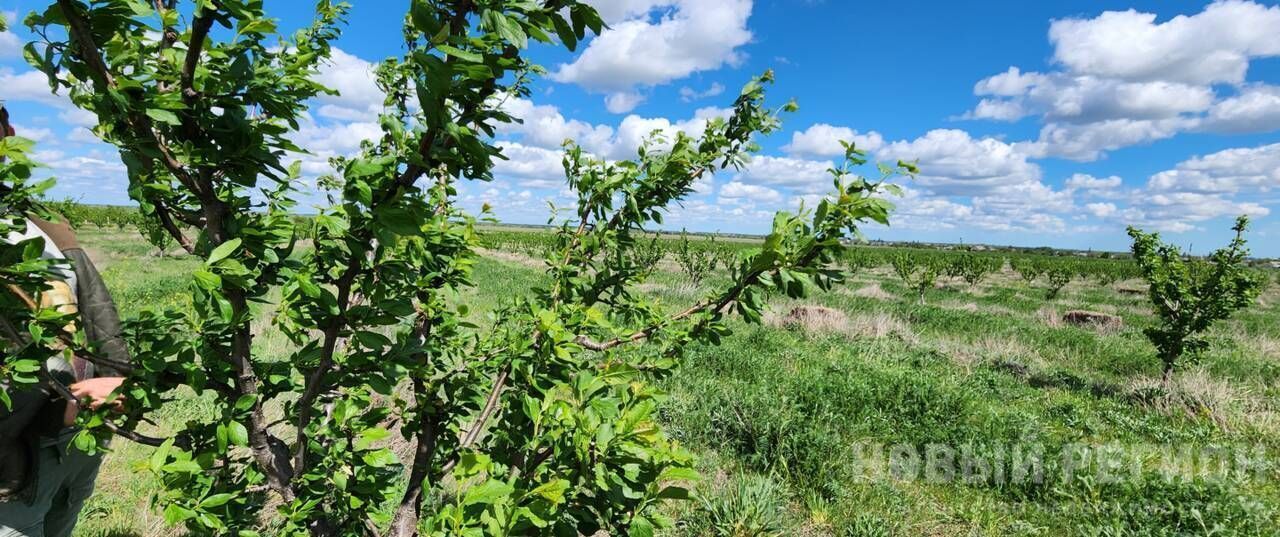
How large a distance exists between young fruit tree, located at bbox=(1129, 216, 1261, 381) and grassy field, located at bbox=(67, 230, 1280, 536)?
616mm

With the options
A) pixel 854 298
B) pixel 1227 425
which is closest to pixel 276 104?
pixel 1227 425

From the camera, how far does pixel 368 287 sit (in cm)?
126

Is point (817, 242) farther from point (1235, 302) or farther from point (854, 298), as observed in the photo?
point (854, 298)

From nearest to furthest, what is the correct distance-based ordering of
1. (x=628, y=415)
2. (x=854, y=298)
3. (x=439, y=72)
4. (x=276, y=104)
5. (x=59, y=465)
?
(x=439, y=72)
(x=276, y=104)
(x=628, y=415)
(x=59, y=465)
(x=854, y=298)

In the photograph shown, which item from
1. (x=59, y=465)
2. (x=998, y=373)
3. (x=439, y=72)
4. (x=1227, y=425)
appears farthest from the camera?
(x=998, y=373)

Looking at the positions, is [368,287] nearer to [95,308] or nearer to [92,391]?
[92,391]

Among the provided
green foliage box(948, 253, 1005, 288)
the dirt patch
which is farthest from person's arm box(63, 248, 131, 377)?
green foliage box(948, 253, 1005, 288)

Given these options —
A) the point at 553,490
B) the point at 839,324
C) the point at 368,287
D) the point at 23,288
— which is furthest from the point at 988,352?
the point at 23,288

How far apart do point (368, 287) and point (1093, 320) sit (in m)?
21.3

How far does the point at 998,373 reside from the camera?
936 centimetres

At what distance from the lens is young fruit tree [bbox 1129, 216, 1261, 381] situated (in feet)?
27.5

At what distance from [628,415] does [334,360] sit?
0.75 m

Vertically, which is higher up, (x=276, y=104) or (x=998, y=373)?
(x=276, y=104)

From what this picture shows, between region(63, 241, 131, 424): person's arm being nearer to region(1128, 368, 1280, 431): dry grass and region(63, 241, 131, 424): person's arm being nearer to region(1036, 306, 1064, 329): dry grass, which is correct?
region(1128, 368, 1280, 431): dry grass
